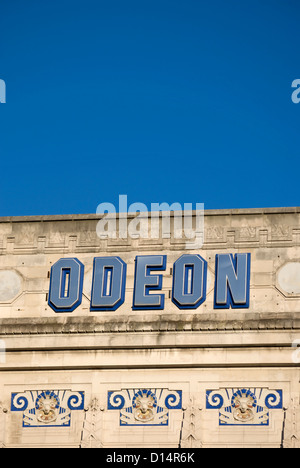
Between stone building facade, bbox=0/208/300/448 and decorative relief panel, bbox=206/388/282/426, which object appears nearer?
decorative relief panel, bbox=206/388/282/426

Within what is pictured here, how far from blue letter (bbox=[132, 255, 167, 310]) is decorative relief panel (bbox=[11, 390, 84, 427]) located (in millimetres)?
3639

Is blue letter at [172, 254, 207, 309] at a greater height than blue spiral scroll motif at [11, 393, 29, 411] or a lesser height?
greater

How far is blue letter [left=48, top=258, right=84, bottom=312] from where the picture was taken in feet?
156

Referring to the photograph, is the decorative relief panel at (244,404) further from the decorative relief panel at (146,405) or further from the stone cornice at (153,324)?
the stone cornice at (153,324)

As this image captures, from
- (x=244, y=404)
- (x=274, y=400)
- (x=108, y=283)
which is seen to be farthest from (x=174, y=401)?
(x=108, y=283)

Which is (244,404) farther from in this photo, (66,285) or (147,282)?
(66,285)

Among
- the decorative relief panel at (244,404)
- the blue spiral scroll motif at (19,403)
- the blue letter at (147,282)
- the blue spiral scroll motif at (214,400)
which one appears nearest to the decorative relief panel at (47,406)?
the blue spiral scroll motif at (19,403)

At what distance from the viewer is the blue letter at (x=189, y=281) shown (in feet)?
154

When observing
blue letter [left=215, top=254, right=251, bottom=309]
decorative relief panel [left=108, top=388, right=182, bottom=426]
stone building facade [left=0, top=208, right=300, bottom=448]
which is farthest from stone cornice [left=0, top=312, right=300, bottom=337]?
decorative relief panel [left=108, top=388, right=182, bottom=426]

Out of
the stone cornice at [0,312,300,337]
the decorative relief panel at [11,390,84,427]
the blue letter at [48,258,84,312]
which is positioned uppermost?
the blue letter at [48,258,84,312]

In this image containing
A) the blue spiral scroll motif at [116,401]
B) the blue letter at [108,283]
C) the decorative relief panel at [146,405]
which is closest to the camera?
the decorative relief panel at [146,405]

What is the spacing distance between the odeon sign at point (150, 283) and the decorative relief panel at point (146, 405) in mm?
2917

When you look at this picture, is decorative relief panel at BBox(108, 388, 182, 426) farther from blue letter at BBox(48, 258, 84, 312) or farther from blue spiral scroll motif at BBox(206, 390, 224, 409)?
blue letter at BBox(48, 258, 84, 312)
